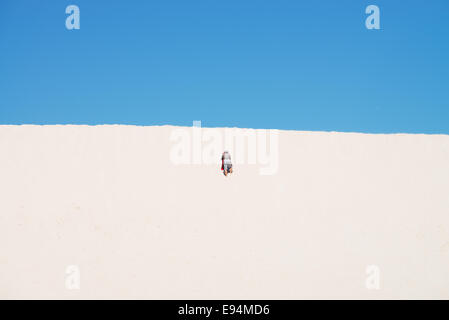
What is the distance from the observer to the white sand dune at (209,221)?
37.8 ft

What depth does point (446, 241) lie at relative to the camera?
1542cm

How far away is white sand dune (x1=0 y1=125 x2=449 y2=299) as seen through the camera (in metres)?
11.5

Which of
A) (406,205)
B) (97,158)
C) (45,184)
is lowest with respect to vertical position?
(406,205)

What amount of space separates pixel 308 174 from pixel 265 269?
11754 millimetres

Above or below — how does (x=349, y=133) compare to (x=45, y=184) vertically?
above

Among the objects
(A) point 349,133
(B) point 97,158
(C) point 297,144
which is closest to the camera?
(B) point 97,158

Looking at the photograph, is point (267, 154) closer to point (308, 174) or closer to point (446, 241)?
point (308, 174)

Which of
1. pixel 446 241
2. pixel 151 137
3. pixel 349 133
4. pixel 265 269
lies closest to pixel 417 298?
pixel 265 269

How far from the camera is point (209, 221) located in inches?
631

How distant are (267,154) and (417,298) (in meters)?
16.6

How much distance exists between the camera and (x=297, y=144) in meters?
28.5

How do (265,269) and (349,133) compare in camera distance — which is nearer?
(265,269)
